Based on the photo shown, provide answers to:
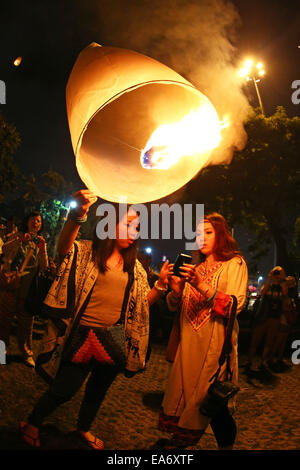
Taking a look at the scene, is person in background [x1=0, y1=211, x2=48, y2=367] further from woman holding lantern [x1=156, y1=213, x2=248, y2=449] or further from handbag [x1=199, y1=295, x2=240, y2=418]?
handbag [x1=199, y1=295, x2=240, y2=418]

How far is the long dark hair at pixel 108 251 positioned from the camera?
8.90 feet

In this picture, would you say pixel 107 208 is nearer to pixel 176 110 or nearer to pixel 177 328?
pixel 176 110

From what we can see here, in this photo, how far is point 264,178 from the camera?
16375 mm

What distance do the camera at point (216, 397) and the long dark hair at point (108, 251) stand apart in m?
1.20

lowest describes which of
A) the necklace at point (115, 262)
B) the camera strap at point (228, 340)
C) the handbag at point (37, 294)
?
the camera strap at point (228, 340)

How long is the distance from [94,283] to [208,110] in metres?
1.67

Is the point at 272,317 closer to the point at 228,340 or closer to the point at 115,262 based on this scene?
the point at 228,340

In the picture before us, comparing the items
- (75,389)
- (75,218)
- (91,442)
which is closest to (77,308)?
(75,389)

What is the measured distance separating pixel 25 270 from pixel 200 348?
11.1 ft

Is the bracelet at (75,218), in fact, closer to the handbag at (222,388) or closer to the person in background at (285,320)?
the handbag at (222,388)

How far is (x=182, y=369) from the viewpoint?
8.62 feet

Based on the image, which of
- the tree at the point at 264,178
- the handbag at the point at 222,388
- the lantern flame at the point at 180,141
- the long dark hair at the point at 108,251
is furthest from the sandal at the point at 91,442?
the tree at the point at 264,178

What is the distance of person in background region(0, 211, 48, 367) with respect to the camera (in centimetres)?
458

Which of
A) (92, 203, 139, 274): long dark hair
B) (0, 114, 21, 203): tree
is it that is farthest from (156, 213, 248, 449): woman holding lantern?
(0, 114, 21, 203): tree
